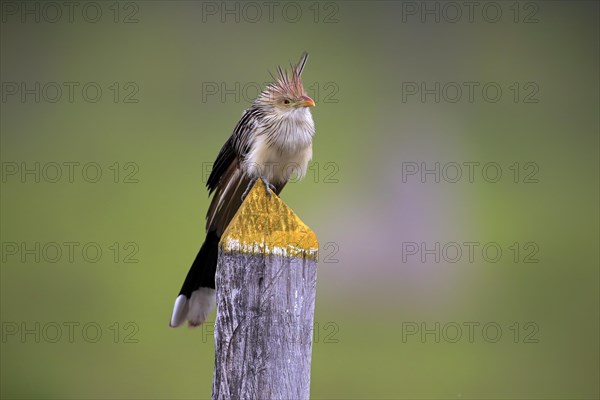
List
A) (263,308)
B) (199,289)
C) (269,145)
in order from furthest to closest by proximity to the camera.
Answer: (269,145), (199,289), (263,308)

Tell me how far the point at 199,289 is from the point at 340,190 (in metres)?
4.19

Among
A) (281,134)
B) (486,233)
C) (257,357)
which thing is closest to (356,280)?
(486,233)

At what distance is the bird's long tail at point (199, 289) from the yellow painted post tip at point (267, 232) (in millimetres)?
812

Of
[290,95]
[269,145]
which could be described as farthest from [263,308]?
[290,95]

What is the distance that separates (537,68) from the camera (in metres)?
8.86

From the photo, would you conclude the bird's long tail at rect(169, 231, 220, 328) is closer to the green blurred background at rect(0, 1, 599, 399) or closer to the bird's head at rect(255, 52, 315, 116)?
the bird's head at rect(255, 52, 315, 116)

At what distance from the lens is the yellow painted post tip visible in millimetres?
2123

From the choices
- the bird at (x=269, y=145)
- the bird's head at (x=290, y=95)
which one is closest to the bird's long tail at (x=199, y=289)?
the bird at (x=269, y=145)

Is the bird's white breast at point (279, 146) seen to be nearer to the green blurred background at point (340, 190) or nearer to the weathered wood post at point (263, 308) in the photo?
the weathered wood post at point (263, 308)

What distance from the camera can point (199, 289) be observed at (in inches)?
117

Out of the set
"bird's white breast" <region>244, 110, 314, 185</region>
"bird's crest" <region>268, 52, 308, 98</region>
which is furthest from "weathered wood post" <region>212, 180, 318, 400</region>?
"bird's crest" <region>268, 52, 308, 98</region>

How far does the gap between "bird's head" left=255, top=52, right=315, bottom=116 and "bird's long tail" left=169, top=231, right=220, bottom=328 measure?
0.72 m

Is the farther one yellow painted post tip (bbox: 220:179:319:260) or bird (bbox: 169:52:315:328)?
bird (bbox: 169:52:315:328)

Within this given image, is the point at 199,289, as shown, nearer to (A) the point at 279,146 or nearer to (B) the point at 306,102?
(A) the point at 279,146
